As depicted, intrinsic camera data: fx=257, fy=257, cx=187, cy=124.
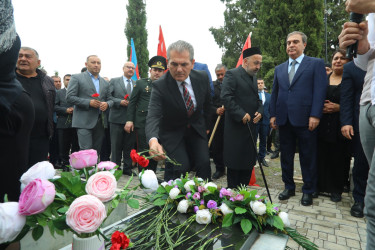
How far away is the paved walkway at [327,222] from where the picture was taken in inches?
101

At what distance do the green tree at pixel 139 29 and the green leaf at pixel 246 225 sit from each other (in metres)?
25.3

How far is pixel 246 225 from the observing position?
5.08 ft

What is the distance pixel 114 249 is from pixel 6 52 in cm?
95

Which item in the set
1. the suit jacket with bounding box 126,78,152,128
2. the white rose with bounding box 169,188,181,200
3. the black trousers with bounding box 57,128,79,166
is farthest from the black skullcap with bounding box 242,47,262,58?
the black trousers with bounding box 57,128,79,166

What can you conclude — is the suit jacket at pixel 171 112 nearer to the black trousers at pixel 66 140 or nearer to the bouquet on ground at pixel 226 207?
the bouquet on ground at pixel 226 207

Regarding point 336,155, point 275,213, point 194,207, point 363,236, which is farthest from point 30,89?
point 336,155

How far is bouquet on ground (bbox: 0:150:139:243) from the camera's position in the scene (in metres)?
0.81

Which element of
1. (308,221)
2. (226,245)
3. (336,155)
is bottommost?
(308,221)

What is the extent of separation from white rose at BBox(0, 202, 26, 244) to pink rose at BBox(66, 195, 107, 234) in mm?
144

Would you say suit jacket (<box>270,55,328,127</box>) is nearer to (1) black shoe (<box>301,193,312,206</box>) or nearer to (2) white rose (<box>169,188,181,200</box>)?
(1) black shoe (<box>301,193,312,206</box>)

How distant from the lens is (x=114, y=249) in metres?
0.95

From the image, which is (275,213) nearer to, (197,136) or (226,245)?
(226,245)

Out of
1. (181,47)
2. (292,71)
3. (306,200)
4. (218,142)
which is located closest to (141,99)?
(218,142)

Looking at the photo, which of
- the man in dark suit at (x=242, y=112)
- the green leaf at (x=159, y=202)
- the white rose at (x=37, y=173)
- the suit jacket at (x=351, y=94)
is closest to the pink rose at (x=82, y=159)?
the white rose at (x=37, y=173)
